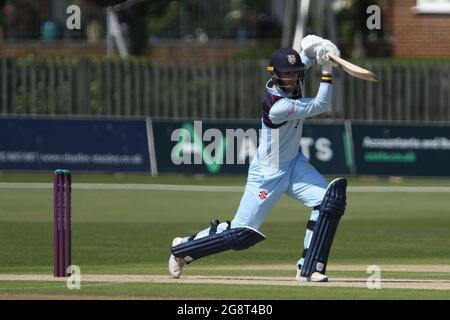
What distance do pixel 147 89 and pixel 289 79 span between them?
20.8 metres

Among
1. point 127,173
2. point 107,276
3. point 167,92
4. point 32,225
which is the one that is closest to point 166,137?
point 127,173

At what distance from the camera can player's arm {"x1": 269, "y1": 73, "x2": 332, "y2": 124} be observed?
1303cm

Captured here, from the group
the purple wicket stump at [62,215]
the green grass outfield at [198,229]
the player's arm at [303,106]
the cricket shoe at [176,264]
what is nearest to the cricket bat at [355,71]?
the player's arm at [303,106]

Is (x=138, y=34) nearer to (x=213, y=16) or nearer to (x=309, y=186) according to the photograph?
(x=213, y=16)

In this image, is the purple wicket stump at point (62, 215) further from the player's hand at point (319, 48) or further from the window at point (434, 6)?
the window at point (434, 6)

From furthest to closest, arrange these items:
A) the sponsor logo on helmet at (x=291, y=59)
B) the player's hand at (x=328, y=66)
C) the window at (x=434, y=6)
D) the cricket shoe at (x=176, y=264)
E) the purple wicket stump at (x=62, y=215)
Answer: the window at (x=434, y=6), the cricket shoe at (x=176, y=264), the purple wicket stump at (x=62, y=215), the sponsor logo on helmet at (x=291, y=59), the player's hand at (x=328, y=66)

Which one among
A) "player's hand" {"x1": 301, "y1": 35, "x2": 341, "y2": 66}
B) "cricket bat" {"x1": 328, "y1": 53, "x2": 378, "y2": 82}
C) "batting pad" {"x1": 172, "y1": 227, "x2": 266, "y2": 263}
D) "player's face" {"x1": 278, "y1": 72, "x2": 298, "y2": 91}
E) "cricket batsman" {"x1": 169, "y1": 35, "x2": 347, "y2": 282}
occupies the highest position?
"player's hand" {"x1": 301, "y1": 35, "x2": 341, "y2": 66}

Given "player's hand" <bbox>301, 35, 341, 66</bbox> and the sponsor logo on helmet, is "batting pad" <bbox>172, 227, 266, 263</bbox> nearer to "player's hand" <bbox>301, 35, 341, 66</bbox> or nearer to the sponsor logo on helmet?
the sponsor logo on helmet

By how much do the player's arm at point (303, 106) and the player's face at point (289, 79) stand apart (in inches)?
9.1

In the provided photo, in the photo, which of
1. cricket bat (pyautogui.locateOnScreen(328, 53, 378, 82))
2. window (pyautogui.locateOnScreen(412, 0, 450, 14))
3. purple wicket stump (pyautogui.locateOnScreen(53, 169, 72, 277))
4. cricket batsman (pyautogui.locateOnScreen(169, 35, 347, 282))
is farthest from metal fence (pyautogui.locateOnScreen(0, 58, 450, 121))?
cricket bat (pyautogui.locateOnScreen(328, 53, 378, 82))

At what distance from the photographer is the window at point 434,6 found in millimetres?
37000

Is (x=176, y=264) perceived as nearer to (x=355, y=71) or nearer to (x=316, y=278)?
(x=316, y=278)

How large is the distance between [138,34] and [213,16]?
10.4 ft

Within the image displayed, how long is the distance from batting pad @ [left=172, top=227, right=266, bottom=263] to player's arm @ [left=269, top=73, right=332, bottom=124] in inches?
42.4
